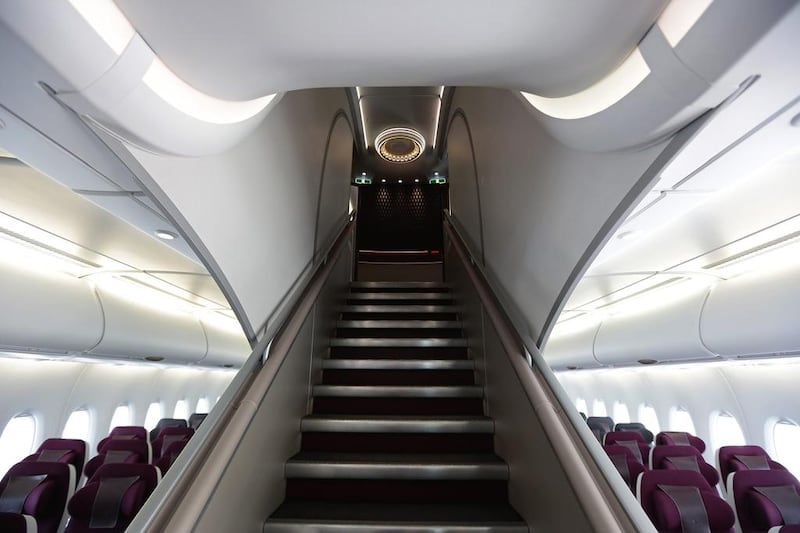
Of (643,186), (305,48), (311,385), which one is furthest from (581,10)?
(311,385)

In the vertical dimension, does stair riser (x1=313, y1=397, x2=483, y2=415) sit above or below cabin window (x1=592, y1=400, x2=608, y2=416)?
above

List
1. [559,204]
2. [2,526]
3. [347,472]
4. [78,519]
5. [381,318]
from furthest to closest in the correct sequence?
[381,318], [78,519], [2,526], [347,472], [559,204]

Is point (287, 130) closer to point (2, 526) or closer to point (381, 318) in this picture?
point (381, 318)

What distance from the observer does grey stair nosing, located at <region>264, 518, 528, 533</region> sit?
63.0 inches

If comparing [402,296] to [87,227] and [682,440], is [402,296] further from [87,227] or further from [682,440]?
[682,440]

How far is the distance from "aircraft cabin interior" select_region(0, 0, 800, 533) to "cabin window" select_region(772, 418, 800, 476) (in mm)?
35

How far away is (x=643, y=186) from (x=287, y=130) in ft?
6.71

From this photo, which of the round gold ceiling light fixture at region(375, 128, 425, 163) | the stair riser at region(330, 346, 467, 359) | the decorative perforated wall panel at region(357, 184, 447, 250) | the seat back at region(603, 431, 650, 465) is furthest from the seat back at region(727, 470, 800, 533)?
the round gold ceiling light fixture at region(375, 128, 425, 163)

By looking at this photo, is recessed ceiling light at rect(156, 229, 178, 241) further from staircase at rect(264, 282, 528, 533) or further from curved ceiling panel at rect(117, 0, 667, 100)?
staircase at rect(264, 282, 528, 533)

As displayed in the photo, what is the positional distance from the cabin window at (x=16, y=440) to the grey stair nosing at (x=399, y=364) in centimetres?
459

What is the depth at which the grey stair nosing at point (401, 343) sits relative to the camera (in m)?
3.28

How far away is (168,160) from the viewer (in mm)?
1215

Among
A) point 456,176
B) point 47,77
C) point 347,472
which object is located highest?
point 456,176

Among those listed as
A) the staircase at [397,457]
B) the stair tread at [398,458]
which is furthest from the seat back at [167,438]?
the stair tread at [398,458]
